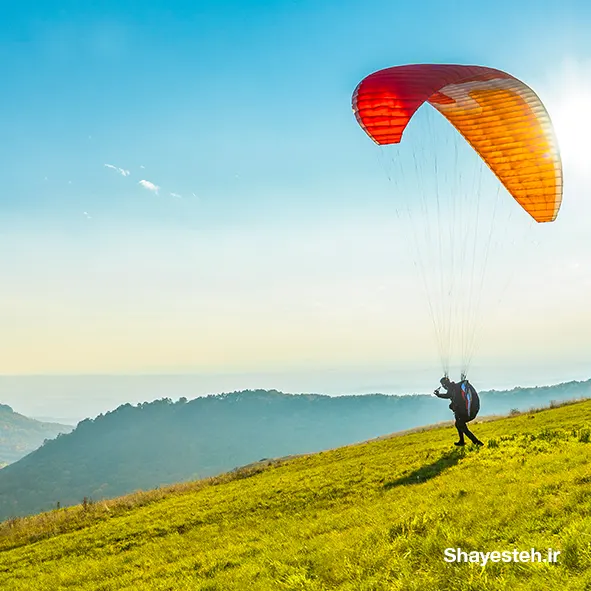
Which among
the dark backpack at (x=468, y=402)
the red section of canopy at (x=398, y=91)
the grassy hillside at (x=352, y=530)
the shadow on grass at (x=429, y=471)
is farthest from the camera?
the dark backpack at (x=468, y=402)

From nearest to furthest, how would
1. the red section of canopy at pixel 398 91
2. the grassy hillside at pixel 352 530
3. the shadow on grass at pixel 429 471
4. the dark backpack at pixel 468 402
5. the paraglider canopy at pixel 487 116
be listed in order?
the grassy hillside at pixel 352 530
the red section of canopy at pixel 398 91
the paraglider canopy at pixel 487 116
the shadow on grass at pixel 429 471
the dark backpack at pixel 468 402

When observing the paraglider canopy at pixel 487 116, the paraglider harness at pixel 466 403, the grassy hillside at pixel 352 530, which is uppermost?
the paraglider canopy at pixel 487 116

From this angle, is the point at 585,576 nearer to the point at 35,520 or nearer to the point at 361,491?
the point at 361,491

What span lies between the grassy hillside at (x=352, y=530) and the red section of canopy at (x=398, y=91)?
960cm

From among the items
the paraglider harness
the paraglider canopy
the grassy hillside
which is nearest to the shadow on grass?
the grassy hillside

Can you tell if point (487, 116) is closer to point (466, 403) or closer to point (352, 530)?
point (466, 403)

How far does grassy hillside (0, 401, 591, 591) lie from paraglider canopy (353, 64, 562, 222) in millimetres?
7989

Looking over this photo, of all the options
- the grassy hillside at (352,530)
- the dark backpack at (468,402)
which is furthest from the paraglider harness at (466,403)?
the grassy hillside at (352,530)

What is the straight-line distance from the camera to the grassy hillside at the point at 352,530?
7520 mm

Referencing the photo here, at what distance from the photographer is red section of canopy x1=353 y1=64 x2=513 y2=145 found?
13.4 metres

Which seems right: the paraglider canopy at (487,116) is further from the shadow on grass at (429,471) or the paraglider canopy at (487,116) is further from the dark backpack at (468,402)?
the shadow on grass at (429,471)

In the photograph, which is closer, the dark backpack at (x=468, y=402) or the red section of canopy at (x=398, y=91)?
the red section of canopy at (x=398, y=91)

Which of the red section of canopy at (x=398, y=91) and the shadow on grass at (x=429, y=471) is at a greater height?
the red section of canopy at (x=398, y=91)

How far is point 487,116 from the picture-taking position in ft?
52.4
